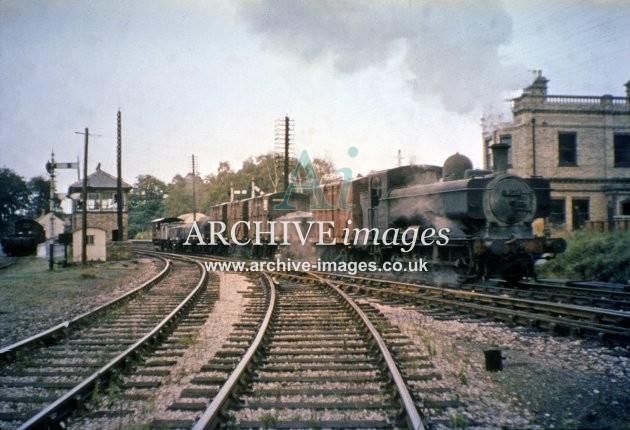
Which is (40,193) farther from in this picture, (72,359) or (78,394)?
(78,394)

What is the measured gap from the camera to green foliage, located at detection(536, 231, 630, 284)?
13.2 meters

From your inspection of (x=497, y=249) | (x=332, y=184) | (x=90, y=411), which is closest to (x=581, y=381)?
(x=90, y=411)

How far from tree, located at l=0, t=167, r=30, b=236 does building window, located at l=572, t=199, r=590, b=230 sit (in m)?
38.7

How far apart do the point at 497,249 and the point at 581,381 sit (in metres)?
5.36

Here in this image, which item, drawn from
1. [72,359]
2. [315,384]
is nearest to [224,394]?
[315,384]

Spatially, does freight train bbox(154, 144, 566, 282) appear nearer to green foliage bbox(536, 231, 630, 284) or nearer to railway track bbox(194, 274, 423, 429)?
green foliage bbox(536, 231, 630, 284)

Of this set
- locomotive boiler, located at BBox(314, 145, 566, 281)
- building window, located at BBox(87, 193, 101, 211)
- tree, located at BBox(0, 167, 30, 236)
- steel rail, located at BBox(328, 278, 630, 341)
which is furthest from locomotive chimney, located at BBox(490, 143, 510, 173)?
tree, located at BBox(0, 167, 30, 236)

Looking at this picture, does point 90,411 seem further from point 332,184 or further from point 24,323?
point 332,184

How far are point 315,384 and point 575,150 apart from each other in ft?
78.8

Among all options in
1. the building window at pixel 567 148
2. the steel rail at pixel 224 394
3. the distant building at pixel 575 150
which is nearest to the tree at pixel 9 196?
the distant building at pixel 575 150

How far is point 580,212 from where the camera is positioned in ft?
79.2

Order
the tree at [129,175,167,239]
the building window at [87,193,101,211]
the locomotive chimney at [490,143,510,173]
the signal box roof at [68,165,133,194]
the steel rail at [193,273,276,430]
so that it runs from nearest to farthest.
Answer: the steel rail at [193,273,276,430] → the locomotive chimney at [490,143,510,173] → the signal box roof at [68,165,133,194] → the building window at [87,193,101,211] → the tree at [129,175,167,239]

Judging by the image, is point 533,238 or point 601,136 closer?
point 533,238

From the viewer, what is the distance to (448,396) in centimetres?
436
